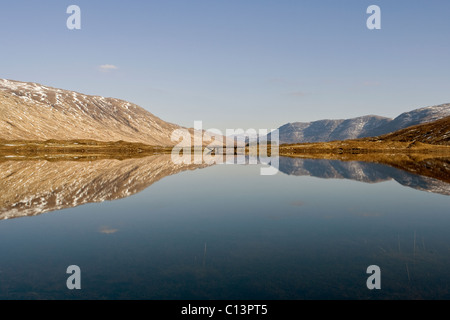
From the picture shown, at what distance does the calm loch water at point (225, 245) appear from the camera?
41.9 feet

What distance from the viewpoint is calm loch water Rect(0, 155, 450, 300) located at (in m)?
12.8

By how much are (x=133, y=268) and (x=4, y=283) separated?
491 cm

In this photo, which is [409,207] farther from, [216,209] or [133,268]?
[133,268]

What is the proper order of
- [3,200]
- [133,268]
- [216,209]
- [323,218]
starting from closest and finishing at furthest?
1. [133,268]
2. [323,218]
3. [216,209]
4. [3,200]

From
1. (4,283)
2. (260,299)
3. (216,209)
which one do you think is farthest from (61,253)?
(216,209)

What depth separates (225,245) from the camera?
58.9 feet

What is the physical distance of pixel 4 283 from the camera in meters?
13.3

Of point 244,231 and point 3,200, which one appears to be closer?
point 244,231

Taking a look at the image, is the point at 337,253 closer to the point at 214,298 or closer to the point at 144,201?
the point at 214,298

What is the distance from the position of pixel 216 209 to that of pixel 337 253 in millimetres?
13371
